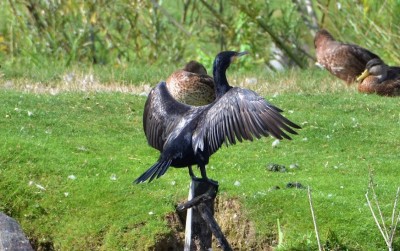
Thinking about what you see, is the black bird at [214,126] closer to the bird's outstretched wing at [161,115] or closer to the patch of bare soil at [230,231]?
the bird's outstretched wing at [161,115]

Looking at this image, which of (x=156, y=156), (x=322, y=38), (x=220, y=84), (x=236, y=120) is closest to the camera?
(x=236, y=120)

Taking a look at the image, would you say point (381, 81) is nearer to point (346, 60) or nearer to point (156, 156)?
point (346, 60)

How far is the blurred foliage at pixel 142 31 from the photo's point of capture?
18.4m

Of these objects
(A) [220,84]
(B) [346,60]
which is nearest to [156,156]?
(A) [220,84]

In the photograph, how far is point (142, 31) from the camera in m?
19.5

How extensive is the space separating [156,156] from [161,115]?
259 centimetres

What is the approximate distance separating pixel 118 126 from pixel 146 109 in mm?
3364

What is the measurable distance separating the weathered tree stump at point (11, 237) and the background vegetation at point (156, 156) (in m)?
0.78

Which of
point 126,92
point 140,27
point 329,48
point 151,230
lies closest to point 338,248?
point 151,230

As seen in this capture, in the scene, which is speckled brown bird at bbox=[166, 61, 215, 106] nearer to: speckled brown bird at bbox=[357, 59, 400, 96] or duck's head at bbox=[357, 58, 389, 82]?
speckled brown bird at bbox=[357, 59, 400, 96]

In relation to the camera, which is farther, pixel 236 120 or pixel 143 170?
pixel 143 170

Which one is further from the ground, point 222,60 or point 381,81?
point 222,60

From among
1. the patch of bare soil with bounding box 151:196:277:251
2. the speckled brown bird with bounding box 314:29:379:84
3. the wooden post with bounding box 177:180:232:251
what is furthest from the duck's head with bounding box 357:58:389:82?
the wooden post with bounding box 177:180:232:251

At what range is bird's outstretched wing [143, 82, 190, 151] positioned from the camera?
773 cm
